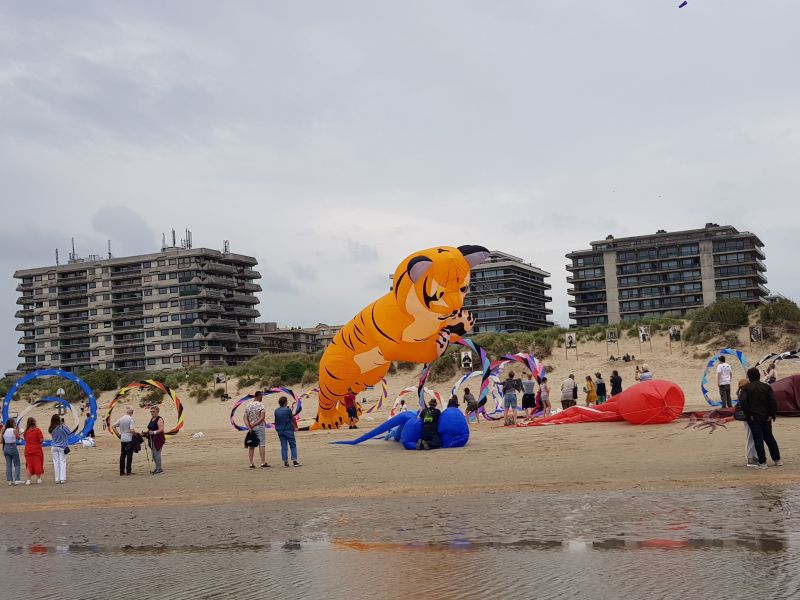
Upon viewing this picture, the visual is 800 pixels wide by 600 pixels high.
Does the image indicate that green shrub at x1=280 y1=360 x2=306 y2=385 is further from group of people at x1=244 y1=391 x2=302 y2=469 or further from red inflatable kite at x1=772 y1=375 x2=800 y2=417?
red inflatable kite at x1=772 y1=375 x2=800 y2=417

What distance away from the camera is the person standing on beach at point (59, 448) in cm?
1731

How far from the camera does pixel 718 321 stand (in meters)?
40.0

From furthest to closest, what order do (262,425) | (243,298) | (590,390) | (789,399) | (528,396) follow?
(243,298) < (590,390) < (528,396) < (789,399) < (262,425)

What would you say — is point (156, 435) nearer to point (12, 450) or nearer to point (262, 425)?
point (262, 425)

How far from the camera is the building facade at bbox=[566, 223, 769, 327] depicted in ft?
339

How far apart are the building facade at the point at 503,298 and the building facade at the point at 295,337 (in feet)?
78.1

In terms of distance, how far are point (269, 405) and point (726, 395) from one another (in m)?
26.1

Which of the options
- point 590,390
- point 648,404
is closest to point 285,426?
point 648,404

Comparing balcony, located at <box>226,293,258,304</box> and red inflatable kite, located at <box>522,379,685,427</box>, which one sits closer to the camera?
red inflatable kite, located at <box>522,379,685,427</box>

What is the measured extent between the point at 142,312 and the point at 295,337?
33.3 metres

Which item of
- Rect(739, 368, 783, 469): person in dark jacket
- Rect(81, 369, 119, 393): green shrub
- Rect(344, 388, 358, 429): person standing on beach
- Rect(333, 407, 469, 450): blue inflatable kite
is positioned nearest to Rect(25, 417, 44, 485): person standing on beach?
Rect(333, 407, 469, 450): blue inflatable kite

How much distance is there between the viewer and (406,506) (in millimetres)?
11008

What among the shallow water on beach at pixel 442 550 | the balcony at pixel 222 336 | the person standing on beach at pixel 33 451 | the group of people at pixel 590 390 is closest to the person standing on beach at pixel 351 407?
the group of people at pixel 590 390

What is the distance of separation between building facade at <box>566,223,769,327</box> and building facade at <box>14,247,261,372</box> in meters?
43.6
